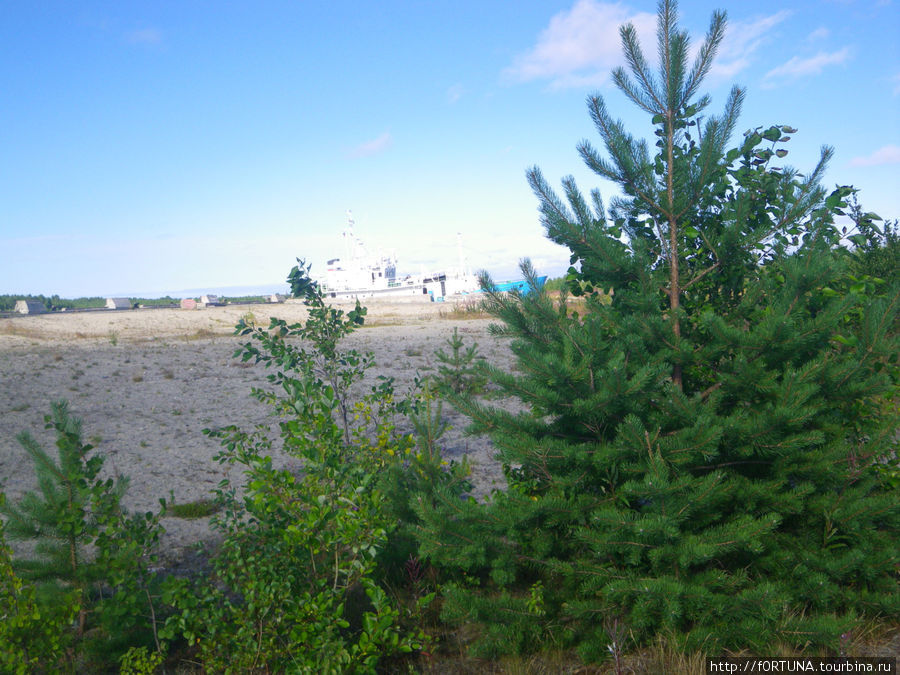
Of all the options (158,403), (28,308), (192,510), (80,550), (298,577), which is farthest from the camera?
(28,308)

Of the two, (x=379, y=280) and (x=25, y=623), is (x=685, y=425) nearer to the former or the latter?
(x=25, y=623)

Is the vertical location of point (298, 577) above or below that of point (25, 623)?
below

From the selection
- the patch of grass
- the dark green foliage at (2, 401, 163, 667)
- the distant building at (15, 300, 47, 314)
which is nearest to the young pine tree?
the dark green foliage at (2, 401, 163, 667)

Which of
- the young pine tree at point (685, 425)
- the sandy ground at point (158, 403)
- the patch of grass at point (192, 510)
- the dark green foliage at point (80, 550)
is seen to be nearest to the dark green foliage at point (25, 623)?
the dark green foliage at point (80, 550)

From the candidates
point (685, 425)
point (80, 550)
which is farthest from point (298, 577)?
point (685, 425)

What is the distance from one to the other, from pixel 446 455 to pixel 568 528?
148 inches

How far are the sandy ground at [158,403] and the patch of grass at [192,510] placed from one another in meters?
0.10

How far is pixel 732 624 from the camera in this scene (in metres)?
2.78

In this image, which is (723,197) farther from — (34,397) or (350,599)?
(34,397)

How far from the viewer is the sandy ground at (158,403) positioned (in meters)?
6.01

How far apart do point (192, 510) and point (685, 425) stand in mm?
4324

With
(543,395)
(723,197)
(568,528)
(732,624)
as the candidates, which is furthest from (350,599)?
(723,197)

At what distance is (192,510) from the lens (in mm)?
5312

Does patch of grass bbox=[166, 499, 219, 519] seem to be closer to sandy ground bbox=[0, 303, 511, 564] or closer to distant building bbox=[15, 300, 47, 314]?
sandy ground bbox=[0, 303, 511, 564]
